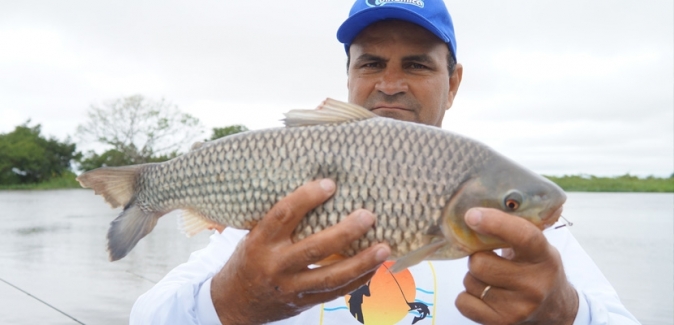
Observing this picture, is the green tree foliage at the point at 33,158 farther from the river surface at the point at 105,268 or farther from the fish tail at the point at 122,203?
the fish tail at the point at 122,203

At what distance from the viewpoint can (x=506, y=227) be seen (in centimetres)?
171

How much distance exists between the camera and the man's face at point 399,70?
3271 mm

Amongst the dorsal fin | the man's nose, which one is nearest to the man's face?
the man's nose

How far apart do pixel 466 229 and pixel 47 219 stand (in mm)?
23040

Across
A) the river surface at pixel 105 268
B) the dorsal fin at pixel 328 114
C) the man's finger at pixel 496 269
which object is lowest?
the river surface at pixel 105 268

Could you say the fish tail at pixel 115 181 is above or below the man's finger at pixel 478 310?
above

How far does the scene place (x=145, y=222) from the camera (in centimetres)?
215

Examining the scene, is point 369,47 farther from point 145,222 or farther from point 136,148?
point 136,148

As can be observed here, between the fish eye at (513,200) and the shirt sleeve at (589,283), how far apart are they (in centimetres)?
73

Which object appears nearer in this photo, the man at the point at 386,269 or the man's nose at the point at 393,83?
the man at the point at 386,269

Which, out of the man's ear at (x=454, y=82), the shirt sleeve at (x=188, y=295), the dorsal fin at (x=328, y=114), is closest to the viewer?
the dorsal fin at (x=328, y=114)

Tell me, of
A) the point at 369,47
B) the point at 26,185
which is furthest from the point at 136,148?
the point at 369,47

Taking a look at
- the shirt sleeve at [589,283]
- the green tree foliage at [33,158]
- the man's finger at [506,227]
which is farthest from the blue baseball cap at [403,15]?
the green tree foliage at [33,158]

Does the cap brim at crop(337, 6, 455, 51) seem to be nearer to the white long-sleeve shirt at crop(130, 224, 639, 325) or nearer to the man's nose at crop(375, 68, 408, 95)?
the man's nose at crop(375, 68, 408, 95)
